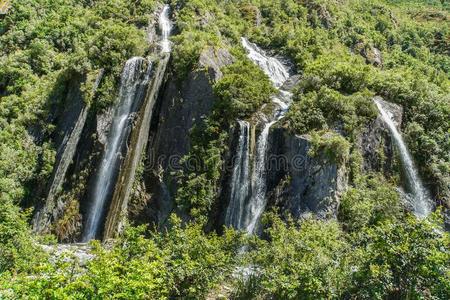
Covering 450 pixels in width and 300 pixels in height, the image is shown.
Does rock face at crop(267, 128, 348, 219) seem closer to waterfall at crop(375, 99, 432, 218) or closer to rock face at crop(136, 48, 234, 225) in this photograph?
waterfall at crop(375, 99, 432, 218)

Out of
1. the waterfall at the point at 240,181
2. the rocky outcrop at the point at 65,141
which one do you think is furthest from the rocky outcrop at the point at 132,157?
the waterfall at the point at 240,181

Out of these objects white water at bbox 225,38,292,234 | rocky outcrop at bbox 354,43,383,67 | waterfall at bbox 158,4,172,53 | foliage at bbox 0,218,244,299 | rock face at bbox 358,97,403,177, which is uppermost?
rocky outcrop at bbox 354,43,383,67

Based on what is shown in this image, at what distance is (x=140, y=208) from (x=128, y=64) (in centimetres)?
1142

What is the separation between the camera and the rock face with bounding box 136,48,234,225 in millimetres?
28828

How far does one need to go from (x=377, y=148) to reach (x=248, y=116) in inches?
315

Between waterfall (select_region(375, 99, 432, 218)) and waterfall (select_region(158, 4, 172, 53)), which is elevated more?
waterfall (select_region(158, 4, 172, 53))

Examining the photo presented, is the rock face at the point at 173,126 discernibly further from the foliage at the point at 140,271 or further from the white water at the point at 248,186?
the foliage at the point at 140,271

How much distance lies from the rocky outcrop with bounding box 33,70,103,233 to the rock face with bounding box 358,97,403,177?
66.3 ft

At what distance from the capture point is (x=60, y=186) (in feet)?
106

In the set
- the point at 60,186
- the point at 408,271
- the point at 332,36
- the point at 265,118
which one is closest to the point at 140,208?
the point at 60,186

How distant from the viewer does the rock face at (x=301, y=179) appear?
23.5m

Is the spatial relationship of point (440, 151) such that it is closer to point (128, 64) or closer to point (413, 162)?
point (413, 162)

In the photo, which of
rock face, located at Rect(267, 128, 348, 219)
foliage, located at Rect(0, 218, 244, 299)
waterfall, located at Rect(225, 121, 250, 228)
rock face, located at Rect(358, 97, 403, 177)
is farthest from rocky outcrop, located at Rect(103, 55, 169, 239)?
rock face, located at Rect(358, 97, 403, 177)

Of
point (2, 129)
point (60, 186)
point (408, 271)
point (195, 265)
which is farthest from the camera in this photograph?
point (2, 129)
